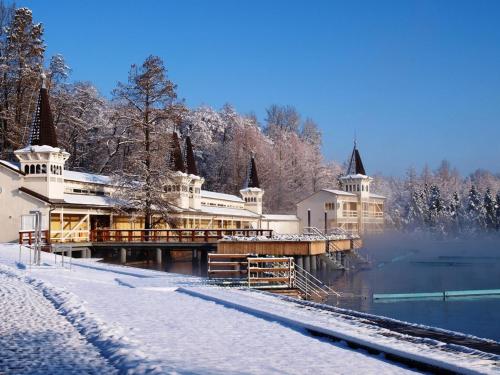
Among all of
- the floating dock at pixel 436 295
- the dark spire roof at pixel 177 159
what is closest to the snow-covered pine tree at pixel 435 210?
the dark spire roof at pixel 177 159

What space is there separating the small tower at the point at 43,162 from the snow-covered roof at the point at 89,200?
2.94ft

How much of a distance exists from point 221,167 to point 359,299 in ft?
178

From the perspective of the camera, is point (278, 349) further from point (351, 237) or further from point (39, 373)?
→ point (351, 237)

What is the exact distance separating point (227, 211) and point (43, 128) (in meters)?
23.3

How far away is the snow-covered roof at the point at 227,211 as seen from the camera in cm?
5451

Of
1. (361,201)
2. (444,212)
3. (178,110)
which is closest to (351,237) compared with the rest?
(178,110)

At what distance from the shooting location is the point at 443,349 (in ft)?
34.0

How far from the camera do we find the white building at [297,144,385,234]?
68750 millimetres

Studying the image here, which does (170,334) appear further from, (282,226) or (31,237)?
(282,226)

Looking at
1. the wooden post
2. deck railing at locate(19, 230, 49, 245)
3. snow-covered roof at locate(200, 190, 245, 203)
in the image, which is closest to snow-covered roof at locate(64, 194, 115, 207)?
deck railing at locate(19, 230, 49, 245)

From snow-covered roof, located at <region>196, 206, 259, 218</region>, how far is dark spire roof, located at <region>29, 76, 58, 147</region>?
1695 cm

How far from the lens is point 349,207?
2790 inches

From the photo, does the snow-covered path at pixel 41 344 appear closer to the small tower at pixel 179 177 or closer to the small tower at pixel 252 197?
the small tower at pixel 179 177

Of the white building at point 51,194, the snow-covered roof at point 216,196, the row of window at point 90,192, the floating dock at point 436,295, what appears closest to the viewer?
the floating dock at point 436,295
